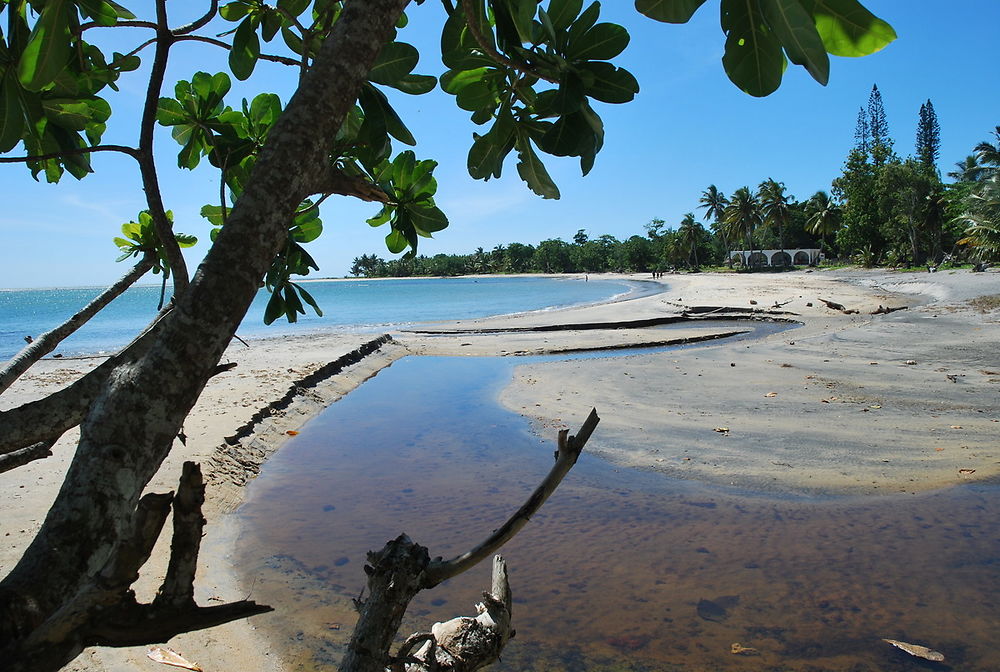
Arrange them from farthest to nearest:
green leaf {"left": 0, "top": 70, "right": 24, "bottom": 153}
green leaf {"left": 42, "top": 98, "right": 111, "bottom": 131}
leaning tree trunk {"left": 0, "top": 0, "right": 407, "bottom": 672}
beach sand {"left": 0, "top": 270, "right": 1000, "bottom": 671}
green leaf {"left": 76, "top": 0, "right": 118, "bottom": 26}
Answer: beach sand {"left": 0, "top": 270, "right": 1000, "bottom": 671} < green leaf {"left": 42, "top": 98, "right": 111, "bottom": 131} < green leaf {"left": 76, "top": 0, "right": 118, "bottom": 26} < green leaf {"left": 0, "top": 70, "right": 24, "bottom": 153} < leaning tree trunk {"left": 0, "top": 0, "right": 407, "bottom": 672}

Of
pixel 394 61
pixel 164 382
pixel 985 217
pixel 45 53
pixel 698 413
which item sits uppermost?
pixel 985 217

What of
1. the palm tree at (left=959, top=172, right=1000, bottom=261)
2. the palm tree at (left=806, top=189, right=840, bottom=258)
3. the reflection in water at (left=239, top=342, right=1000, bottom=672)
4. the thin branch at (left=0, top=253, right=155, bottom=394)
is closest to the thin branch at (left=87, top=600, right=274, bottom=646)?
the thin branch at (left=0, top=253, right=155, bottom=394)

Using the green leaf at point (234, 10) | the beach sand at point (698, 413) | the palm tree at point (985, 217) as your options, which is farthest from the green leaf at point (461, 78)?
the palm tree at point (985, 217)

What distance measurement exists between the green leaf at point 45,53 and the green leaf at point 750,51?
142 cm

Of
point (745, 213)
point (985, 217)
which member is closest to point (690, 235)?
point (745, 213)

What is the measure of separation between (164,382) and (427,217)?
1285mm

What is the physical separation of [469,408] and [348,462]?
3.00m

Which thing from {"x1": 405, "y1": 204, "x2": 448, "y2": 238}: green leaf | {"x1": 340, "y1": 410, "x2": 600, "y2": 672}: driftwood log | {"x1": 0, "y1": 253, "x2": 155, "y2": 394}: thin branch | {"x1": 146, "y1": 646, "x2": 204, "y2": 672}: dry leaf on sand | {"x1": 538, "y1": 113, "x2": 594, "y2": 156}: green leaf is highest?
{"x1": 538, "y1": 113, "x2": 594, "y2": 156}: green leaf

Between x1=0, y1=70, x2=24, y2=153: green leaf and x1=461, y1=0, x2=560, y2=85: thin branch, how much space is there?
1081 millimetres

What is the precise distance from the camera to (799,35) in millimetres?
1168

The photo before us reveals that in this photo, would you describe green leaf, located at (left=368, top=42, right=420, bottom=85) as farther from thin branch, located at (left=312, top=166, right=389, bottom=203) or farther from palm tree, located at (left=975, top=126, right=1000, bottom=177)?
palm tree, located at (left=975, top=126, right=1000, bottom=177)

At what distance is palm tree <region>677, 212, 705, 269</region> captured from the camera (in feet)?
266

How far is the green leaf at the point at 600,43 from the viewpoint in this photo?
1.48 meters

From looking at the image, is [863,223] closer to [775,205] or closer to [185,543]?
[775,205]
